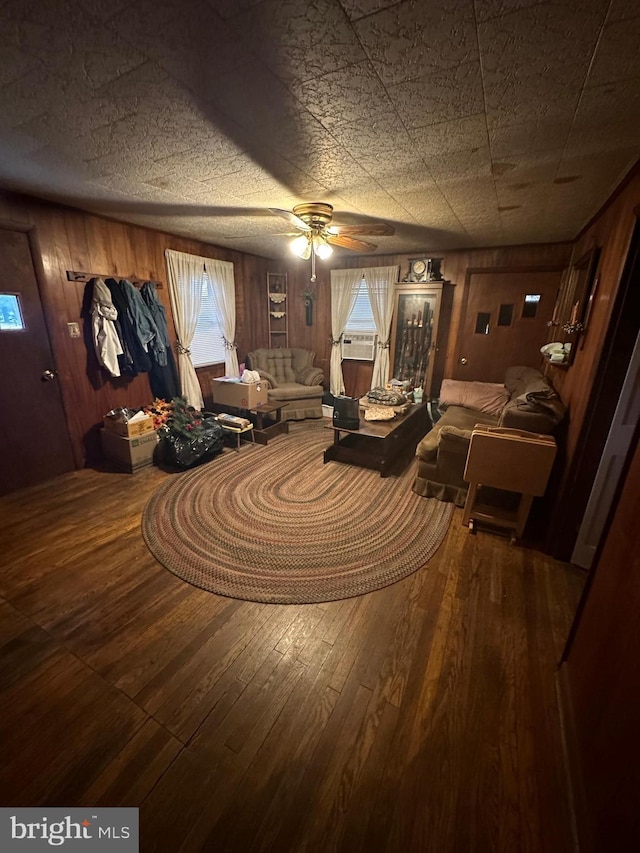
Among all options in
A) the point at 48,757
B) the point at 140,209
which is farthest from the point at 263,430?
the point at 48,757

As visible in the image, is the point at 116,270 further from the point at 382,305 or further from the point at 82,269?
the point at 382,305

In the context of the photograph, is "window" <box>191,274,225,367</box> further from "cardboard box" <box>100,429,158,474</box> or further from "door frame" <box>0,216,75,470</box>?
"door frame" <box>0,216,75,470</box>

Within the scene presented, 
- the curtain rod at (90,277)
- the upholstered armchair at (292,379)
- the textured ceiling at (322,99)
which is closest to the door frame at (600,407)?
the textured ceiling at (322,99)

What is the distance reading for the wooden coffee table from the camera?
3.27m

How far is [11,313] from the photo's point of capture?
273cm

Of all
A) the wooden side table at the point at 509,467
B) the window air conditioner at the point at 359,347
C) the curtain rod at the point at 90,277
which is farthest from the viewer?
the window air conditioner at the point at 359,347

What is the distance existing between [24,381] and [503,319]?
5293mm

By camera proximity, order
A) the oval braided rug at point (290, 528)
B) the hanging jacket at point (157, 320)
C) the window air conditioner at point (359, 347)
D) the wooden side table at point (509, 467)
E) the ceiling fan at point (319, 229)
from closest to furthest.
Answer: the oval braided rug at point (290, 528), the wooden side table at point (509, 467), the ceiling fan at point (319, 229), the hanging jacket at point (157, 320), the window air conditioner at point (359, 347)

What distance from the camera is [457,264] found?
4.42 metres

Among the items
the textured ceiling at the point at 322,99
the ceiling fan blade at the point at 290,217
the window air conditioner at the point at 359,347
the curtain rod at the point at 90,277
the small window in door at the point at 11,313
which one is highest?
the textured ceiling at the point at 322,99

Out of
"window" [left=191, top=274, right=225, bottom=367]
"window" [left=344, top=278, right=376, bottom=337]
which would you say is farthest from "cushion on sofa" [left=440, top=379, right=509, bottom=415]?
"window" [left=191, top=274, right=225, bottom=367]

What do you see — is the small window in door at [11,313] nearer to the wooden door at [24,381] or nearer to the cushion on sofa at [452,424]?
the wooden door at [24,381]

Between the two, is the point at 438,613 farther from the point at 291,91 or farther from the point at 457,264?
the point at 457,264

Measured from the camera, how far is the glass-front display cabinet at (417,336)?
4484mm
